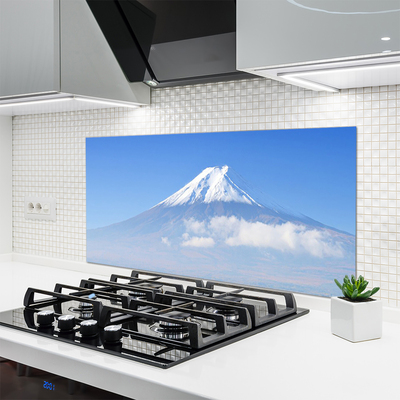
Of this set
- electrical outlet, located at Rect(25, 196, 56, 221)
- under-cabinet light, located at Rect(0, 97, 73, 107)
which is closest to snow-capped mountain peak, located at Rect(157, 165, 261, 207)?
under-cabinet light, located at Rect(0, 97, 73, 107)

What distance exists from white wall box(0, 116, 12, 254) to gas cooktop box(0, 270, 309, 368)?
993 mm

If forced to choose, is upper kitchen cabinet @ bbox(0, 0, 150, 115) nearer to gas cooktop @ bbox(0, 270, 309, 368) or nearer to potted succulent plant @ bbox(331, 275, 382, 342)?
gas cooktop @ bbox(0, 270, 309, 368)

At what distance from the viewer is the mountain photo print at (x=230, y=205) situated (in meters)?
1.51

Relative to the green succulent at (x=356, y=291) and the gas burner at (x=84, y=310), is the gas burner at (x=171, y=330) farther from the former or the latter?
the green succulent at (x=356, y=291)

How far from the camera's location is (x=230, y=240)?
67.7 inches

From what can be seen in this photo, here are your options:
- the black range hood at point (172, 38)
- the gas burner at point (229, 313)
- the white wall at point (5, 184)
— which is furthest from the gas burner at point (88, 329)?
the white wall at point (5, 184)

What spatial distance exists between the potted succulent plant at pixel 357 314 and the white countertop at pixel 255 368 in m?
0.02

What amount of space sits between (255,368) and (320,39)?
72 centimetres

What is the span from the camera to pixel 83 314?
137 cm

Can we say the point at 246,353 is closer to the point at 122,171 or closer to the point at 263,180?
the point at 263,180

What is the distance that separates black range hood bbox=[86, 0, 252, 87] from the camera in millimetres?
1460

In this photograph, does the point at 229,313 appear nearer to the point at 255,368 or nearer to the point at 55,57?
the point at 255,368

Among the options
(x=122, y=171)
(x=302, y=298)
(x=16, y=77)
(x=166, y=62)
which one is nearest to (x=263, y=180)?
(x=302, y=298)

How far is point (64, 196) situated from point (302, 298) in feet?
3.86
